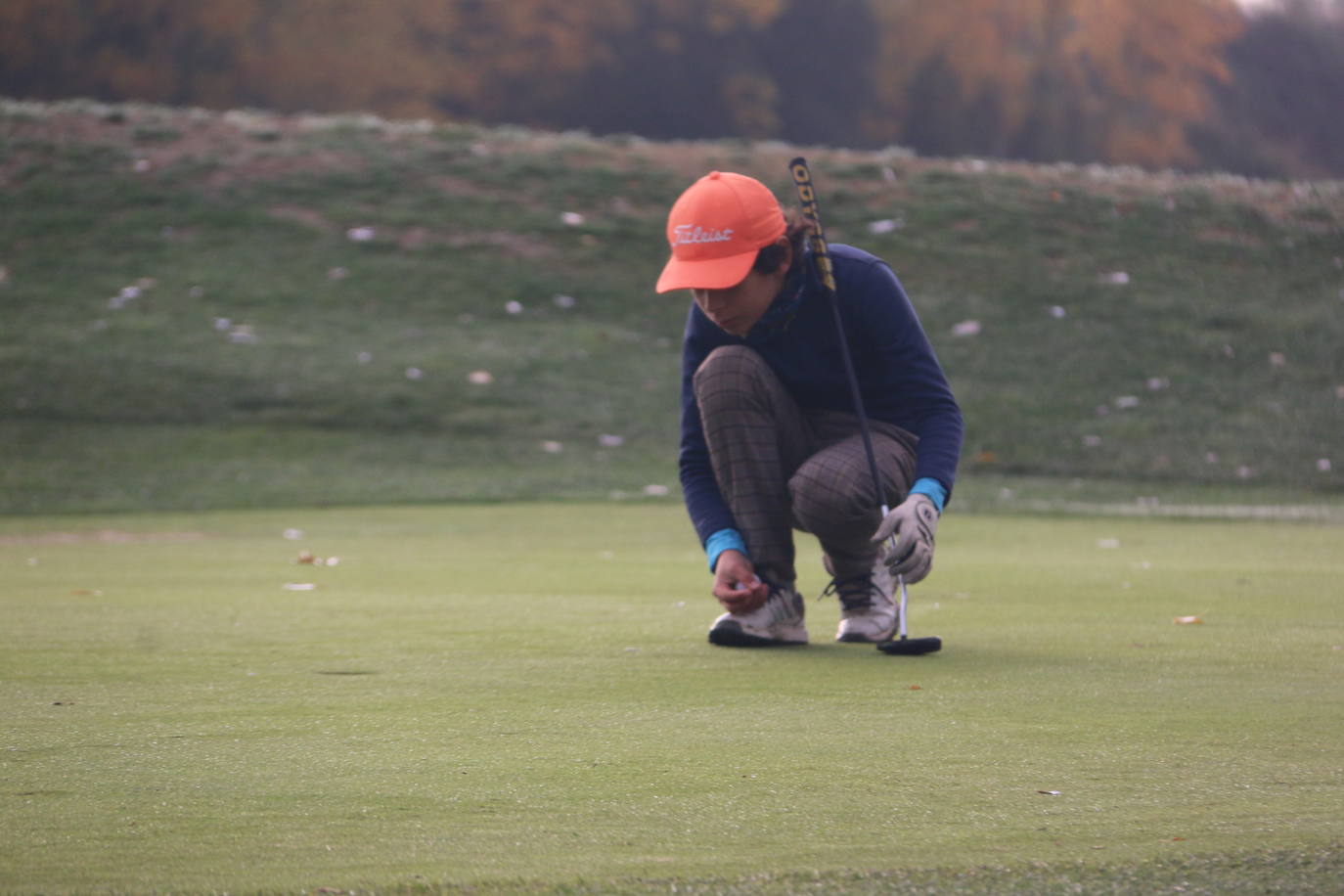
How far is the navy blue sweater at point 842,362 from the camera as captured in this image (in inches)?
126

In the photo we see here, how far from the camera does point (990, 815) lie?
1.75 metres

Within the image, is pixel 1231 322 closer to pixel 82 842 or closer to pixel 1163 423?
pixel 1163 423

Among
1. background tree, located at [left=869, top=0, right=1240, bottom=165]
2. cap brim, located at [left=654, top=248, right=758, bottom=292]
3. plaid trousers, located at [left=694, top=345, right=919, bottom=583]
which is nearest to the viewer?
cap brim, located at [left=654, top=248, right=758, bottom=292]

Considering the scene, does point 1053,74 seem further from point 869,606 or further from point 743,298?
point 743,298

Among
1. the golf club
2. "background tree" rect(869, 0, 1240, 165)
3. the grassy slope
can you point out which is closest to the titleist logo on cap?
the golf club

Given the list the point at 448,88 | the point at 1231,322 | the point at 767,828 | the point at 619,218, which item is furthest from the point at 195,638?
the point at 448,88

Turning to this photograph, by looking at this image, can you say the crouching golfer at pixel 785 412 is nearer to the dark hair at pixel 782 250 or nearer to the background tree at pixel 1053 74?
the dark hair at pixel 782 250

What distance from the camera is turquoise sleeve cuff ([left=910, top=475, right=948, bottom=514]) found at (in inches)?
118

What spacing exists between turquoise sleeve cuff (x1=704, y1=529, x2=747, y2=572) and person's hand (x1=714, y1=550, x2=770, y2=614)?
26 mm

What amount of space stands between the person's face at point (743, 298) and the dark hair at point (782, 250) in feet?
0.04

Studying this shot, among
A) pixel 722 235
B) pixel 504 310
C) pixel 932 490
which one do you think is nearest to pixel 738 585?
pixel 932 490

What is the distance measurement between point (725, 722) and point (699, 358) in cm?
125

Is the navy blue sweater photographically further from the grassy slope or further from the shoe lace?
the grassy slope

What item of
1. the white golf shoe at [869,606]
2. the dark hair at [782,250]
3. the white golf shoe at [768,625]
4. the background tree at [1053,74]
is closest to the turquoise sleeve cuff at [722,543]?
the white golf shoe at [768,625]
